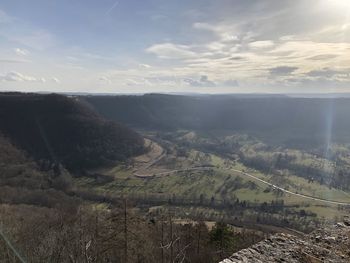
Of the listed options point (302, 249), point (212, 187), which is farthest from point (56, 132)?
point (302, 249)

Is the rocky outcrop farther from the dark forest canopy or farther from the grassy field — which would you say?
the dark forest canopy

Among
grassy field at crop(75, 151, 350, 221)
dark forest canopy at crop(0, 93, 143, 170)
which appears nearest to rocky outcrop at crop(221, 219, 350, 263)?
grassy field at crop(75, 151, 350, 221)

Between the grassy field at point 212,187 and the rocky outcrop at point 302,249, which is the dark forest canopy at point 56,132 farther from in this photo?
the rocky outcrop at point 302,249

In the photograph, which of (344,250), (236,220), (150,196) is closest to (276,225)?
(236,220)

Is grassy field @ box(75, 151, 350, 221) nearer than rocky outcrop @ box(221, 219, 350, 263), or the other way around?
rocky outcrop @ box(221, 219, 350, 263)

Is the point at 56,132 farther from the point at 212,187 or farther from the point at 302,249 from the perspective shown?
the point at 302,249

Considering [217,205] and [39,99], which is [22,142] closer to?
[39,99]
